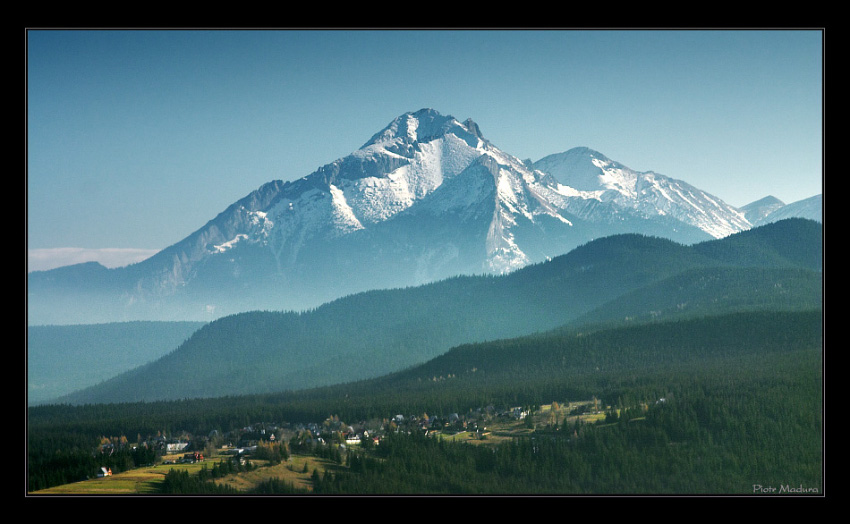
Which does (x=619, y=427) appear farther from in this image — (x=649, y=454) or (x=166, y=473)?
(x=166, y=473)

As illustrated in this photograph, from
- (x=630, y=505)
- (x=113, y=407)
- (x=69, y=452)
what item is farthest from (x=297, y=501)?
(x=113, y=407)

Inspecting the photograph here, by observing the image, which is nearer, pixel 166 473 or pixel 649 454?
pixel 166 473

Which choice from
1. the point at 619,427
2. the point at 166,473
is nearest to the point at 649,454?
the point at 619,427

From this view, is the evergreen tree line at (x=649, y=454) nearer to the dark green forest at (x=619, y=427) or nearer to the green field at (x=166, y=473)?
the dark green forest at (x=619, y=427)

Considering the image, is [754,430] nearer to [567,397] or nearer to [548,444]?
[548,444]

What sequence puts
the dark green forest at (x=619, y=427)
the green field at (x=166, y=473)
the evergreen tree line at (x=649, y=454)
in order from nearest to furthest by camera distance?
the green field at (x=166, y=473)
the evergreen tree line at (x=649, y=454)
the dark green forest at (x=619, y=427)

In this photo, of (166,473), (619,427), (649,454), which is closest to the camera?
(166,473)

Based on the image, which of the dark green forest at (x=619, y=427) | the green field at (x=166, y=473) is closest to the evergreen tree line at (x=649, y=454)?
the dark green forest at (x=619, y=427)

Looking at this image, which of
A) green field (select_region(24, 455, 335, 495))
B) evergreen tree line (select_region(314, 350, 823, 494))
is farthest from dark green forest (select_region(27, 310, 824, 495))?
green field (select_region(24, 455, 335, 495))
